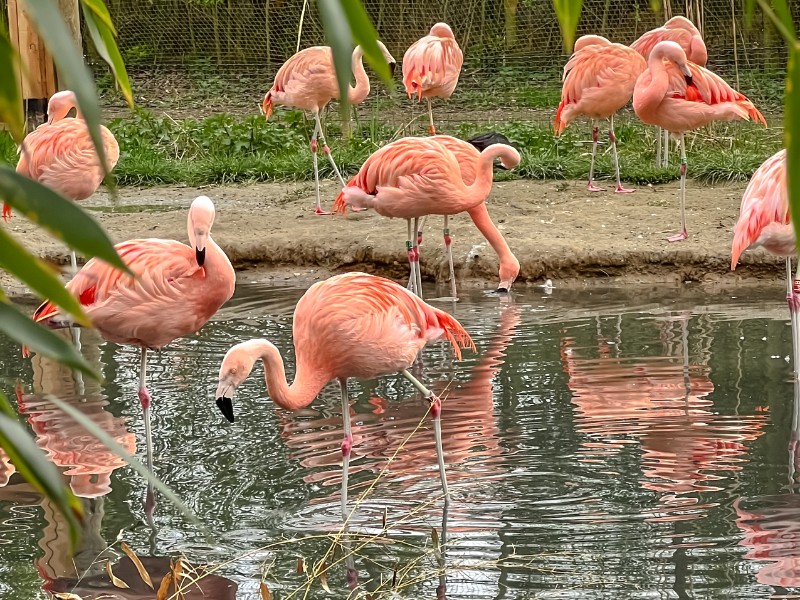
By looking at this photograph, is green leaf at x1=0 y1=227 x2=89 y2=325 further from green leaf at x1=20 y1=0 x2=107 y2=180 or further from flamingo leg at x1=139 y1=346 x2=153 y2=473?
flamingo leg at x1=139 y1=346 x2=153 y2=473

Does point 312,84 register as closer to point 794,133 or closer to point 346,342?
point 346,342

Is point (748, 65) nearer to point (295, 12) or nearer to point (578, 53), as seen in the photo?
point (578, 53)

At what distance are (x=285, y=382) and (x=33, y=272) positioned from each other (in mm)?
2696

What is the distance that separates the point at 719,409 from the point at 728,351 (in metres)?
0.85

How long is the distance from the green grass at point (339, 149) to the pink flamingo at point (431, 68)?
62cm

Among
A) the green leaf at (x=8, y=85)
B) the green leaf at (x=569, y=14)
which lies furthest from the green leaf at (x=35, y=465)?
the green leaf at (x=569, y=14)

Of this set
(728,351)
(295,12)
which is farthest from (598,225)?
(295,12)

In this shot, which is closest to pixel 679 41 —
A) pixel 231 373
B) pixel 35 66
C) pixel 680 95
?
pixel 680 95

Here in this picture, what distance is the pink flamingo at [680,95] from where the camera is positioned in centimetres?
668

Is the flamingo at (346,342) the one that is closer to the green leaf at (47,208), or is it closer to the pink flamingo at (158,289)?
the pink flamingo at (158,289)

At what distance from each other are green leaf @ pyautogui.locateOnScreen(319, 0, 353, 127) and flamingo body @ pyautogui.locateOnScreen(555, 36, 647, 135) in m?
7.34

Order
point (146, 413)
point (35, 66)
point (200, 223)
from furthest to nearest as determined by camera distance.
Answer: point (35, 66), point (146, 413), point (200, 223)

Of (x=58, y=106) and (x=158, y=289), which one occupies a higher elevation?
(x=58, y=106)

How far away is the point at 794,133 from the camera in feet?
1.96
